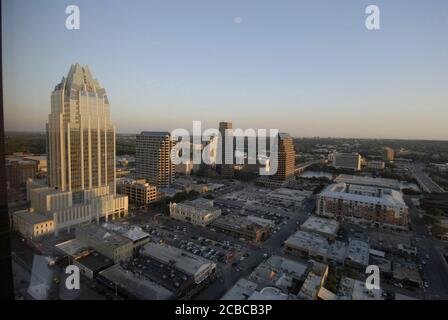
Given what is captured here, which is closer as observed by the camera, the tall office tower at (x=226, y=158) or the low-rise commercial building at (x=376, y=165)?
the tall office tower at (x=226, y=158)

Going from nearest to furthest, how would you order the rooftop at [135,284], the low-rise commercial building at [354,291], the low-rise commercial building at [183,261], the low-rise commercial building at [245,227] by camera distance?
the low-rise commercial building at [354,291], the rooftop at [135,284], the low-rise commercial building at [183,261], the low-rise commercial building at [245,227]

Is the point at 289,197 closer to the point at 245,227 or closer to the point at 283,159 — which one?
the point at 283,159

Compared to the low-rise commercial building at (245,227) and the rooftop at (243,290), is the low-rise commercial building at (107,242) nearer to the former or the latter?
the rooftop at (243,290)

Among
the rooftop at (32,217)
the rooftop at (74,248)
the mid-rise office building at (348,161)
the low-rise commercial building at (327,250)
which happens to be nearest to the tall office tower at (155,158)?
the rooftop at (32,217)

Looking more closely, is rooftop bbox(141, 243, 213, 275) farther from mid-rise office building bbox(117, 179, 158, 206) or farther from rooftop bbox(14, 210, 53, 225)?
mid-rise office building bbox(117, 179, 158, 206)

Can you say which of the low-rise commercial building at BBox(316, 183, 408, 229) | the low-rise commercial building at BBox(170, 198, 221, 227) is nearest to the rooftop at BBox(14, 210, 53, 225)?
the low-rise commercial building at BBox(170, 198, 221, 227)
